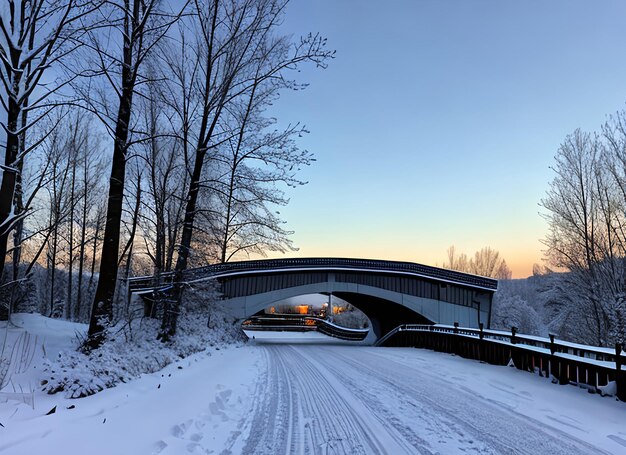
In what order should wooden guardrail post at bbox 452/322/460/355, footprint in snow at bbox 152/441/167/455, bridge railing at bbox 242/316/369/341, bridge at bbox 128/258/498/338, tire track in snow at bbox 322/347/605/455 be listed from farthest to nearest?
bridge railing at bbox 242/316/369/341, bridge at bbox 128/258/498/338, wooden guardrail post at bbox 452/322/460/355, tire track in snow at bbox 322/347/605/455, footprint in snow at bbox 152/441/167/455

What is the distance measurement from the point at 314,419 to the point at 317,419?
48 mm

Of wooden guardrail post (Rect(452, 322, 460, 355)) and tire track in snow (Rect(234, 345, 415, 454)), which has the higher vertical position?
tire track in snow (Rect(234, 345, 415, 454))

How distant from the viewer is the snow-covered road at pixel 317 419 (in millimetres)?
4523

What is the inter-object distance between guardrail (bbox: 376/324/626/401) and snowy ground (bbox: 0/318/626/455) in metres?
0.40

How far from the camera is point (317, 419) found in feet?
19.9

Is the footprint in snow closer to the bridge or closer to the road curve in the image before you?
the road curve

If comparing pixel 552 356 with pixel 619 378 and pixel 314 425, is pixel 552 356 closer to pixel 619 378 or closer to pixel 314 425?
pixel 619 378

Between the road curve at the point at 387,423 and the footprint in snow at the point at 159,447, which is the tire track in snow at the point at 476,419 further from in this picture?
the footprint in snow at the point at 159,447

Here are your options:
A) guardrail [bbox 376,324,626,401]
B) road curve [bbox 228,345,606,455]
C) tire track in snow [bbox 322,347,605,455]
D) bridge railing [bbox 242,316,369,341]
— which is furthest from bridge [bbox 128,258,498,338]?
road curve [bbox 228,345,606,455]

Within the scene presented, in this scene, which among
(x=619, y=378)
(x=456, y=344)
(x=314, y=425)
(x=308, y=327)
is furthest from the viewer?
(x=308, y=327)

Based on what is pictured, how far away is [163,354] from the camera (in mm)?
11164

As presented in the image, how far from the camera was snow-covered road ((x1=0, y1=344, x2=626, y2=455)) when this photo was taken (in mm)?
4523

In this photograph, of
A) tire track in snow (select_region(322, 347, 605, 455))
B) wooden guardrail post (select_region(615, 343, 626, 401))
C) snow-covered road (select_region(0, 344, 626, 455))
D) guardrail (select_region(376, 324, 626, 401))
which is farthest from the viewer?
guardrail (select_region(376, 324, 626, 401))

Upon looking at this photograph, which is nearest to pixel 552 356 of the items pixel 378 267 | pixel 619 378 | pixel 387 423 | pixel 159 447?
pixel 619 378
